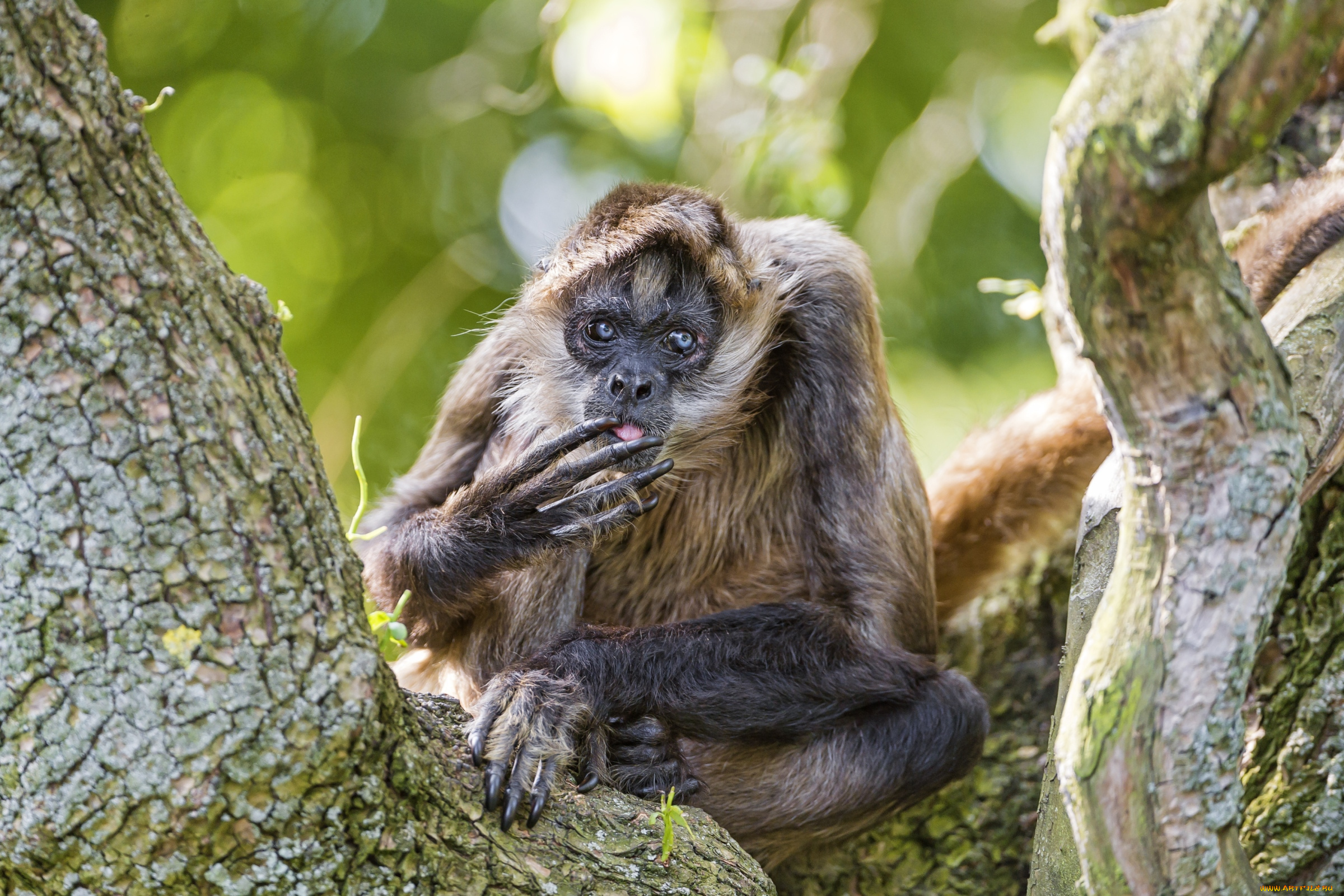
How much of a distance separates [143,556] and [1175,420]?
1985 millimetres

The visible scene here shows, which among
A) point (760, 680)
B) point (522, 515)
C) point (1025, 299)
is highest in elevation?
point (1025, 299)

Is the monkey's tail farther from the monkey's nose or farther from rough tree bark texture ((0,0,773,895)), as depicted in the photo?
rough tree bark texture ((0,0,773,895))

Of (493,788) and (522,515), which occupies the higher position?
(522,515)

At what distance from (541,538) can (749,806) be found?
1.29 metres

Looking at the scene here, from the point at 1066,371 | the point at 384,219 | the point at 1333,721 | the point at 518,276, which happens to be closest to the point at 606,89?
the point at 518,276

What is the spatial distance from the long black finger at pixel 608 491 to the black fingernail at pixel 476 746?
85cm

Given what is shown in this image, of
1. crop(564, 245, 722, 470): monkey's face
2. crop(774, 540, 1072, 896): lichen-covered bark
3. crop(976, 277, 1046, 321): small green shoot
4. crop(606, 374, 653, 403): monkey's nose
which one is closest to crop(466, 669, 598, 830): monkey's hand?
crop(564, 245, 722, 470): monkey's face

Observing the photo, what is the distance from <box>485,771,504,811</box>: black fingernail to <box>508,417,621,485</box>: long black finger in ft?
3.48

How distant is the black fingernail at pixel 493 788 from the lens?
2.84 metres

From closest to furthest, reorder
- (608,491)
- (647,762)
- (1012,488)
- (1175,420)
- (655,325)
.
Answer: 1. (1175,420)
2. (608,491)
3. (647,762)
4. (655,325)
5. (1012,488)

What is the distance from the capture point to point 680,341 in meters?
4.34

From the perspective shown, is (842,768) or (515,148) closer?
(842,768)

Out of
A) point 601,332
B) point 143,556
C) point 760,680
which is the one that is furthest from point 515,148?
point 143,556

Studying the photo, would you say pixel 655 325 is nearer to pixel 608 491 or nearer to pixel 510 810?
pixel 608 491
